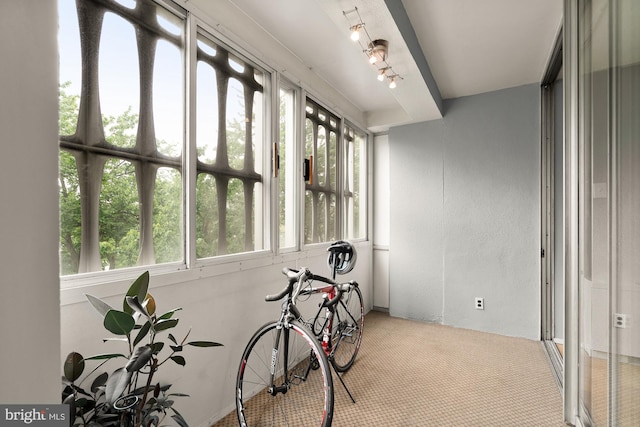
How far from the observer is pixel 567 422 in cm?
180

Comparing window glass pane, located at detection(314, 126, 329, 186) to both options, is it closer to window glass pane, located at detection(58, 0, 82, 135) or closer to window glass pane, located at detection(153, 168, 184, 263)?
window glass pane, located at detection(153, 168, 184, 263)

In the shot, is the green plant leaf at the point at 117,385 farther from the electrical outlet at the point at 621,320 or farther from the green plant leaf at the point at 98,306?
the electrical outlet at the point at 621,320

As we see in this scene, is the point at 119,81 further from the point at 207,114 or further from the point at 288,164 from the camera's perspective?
the point at 288,164

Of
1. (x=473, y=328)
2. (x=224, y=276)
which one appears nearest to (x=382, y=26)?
(x=224, y=276)

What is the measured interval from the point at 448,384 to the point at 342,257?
1.20 meters

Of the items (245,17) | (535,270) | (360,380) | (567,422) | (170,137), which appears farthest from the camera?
(535,270)

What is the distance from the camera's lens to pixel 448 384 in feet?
7.27

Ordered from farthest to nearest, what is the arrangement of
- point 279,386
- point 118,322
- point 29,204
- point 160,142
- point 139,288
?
point 279,386 → point 160,142 → point 139,288 → point 118,322 → point 29,204

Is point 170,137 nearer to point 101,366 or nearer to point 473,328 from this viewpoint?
point 101,366

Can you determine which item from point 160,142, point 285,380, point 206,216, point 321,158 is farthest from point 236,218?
point 321,158

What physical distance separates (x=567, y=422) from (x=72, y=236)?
2.80m

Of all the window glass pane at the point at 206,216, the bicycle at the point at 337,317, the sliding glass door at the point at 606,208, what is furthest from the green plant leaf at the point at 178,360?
the sliding glass door at the point at 606,208

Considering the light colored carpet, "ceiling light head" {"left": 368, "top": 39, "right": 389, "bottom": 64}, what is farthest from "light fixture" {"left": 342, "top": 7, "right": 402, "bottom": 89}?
the light colored carpet

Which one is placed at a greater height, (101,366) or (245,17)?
(245,17)
